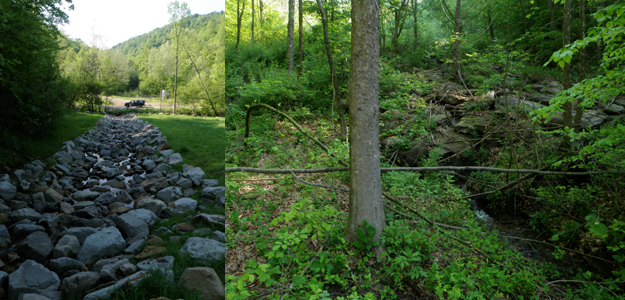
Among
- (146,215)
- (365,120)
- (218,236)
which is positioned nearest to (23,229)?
(218,236)

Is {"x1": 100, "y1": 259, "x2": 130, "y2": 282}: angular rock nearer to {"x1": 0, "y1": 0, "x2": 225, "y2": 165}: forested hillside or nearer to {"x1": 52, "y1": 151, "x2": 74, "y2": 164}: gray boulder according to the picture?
{"x1": 52, "y1": 151, "x2": 74, "y2": 164}: gray boulder

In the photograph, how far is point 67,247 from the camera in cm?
169

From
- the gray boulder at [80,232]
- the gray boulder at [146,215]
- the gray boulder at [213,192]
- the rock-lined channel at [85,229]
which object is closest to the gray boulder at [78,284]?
the rock-lined channel at [85,229]

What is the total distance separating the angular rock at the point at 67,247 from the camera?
1587 millimetres

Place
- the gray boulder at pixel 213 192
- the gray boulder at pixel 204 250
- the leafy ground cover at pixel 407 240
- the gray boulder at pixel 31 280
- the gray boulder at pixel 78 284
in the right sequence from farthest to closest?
the gray boulder at pixel 213 192
the leafy ground cover at pixel 407 240
the gray boulder at pixel 204 250
the gray boulder at pixel 78 284
the gray boulder at pixel 31 280

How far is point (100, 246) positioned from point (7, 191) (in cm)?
58

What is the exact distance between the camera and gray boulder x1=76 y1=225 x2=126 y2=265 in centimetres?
180

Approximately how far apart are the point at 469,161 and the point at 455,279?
389cm

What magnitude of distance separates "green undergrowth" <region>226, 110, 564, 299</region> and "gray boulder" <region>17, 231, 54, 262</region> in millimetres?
1039

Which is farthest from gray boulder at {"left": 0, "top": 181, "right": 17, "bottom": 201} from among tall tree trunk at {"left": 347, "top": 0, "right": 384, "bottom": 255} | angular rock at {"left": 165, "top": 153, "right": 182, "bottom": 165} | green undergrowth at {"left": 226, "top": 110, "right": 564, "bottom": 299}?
angular rock at {"left": 165, "top": 153, "right": 182, "bottom": 165}

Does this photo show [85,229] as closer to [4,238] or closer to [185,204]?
[4,238]

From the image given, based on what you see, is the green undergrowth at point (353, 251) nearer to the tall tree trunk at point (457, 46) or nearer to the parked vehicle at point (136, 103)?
the parked vehicle at point (136, 103)

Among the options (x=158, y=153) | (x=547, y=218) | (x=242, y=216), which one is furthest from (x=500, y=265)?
(x=158, y=153)

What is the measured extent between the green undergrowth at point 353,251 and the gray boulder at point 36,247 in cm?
104
